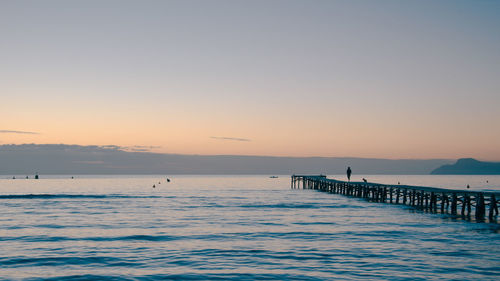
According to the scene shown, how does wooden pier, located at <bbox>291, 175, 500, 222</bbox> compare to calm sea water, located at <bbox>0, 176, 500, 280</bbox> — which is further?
wooden pier, located at <bbox>291, 175, 500, 222</bbox>

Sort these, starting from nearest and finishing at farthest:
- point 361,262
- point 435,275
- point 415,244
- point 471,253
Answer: point 435,275 → point 361,262 → point 471,253 → point 415,244

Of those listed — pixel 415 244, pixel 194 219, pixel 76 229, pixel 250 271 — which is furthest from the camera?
pixel 194 219

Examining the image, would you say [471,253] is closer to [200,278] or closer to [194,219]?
[200,278]

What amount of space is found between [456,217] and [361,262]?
63.6 ft

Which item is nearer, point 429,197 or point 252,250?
point 252,250

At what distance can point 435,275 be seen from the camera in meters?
14.4

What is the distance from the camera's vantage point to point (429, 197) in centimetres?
6306

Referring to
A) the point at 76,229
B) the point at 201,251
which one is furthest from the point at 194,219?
the point at 201,251

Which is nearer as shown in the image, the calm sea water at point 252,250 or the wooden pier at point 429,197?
the calm sea water at point 252,250

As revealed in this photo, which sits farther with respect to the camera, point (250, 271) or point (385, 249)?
point (385, 249)

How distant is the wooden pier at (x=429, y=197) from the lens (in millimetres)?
31734

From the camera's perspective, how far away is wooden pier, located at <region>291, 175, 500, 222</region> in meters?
31.7

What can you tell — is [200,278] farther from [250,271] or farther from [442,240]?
[442,240]

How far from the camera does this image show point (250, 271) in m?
15.3
